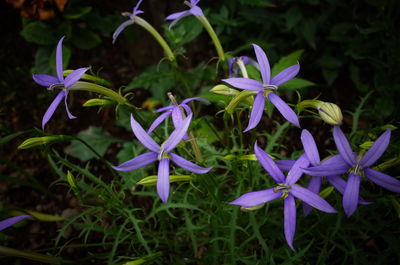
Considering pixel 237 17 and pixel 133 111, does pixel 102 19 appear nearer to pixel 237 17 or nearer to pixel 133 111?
pixel 237 17

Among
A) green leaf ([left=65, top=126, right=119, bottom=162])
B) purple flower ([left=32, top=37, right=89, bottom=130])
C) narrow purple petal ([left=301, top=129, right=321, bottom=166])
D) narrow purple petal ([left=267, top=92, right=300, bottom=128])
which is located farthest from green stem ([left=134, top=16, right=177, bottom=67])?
green leaf ([left=65, top=126, right=119, bottom=162])

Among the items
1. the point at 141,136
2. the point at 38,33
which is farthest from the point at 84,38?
the point at 141,136

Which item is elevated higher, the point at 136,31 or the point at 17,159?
the point at 136,31

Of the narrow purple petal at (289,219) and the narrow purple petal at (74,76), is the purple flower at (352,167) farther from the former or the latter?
the narrow purple petal at (74,76)

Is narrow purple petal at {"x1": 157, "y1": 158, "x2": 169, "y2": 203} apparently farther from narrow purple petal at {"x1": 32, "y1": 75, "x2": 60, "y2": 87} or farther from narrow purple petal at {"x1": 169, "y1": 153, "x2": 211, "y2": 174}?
narrow purple petal at {"x1": 32, "y1": 75, "x2": 60, "y2": 87}

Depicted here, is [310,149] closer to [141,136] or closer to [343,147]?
[343,147]

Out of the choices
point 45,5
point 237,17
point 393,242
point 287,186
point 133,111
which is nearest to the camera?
point 287,186

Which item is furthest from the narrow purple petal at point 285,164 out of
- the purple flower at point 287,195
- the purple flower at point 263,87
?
the purple flower at point 263,87

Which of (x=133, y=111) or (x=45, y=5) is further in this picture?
(x=45, y=5)

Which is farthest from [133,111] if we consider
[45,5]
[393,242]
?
[45,5]
